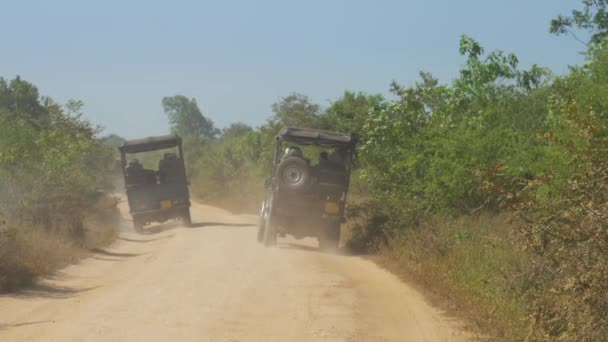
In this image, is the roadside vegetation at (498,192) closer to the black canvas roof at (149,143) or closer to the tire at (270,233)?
the tire at (270,233)

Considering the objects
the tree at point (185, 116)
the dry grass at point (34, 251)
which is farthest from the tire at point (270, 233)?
the tree at point (185, 116)

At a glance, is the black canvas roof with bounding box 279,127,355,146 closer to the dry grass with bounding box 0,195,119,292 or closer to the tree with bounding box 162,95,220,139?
the dry grass with bounding box 0,195,119,292

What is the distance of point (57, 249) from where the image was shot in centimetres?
2084

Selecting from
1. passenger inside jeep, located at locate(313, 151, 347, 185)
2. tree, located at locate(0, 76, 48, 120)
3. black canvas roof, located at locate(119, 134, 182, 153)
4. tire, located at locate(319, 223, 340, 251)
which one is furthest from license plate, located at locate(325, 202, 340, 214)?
tree, located at locate(0, 76, 48, 120)

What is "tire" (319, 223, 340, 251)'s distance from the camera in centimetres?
2291

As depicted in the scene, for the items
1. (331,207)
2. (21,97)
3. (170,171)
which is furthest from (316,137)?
(21,97)

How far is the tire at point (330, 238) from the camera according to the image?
22906mm

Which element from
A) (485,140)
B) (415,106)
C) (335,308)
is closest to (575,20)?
(415,106)

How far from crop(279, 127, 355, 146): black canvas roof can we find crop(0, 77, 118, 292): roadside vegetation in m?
5.69

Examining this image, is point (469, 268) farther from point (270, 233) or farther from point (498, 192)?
point (270, 233)

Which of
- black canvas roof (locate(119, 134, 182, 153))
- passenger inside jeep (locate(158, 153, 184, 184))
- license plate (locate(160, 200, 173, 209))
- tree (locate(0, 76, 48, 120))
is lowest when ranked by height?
license plate (locate(160, 200, 173, 209))

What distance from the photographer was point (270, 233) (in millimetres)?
23344

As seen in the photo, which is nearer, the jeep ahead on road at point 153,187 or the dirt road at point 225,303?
the dirt road at point 225,303

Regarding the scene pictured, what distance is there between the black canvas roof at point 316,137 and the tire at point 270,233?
6.47 feet
